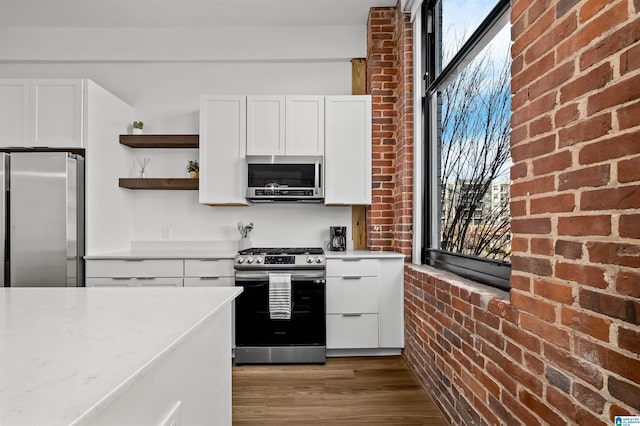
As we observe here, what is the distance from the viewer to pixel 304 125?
12.1ft

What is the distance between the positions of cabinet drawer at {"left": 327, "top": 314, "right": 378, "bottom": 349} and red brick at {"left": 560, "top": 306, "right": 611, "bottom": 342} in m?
2.30

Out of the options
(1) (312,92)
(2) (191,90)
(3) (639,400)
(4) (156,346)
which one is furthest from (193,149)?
(3) (639,400)

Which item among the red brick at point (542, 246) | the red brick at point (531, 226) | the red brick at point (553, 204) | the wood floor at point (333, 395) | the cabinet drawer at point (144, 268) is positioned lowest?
the wood floor at point (333, 395)

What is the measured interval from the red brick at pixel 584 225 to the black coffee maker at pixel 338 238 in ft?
8.84

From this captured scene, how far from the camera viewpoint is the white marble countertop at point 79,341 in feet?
2.06

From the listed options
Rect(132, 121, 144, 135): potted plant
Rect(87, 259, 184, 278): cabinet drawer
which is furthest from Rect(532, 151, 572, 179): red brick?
Rect(132, 121, 144, 135): potted plant

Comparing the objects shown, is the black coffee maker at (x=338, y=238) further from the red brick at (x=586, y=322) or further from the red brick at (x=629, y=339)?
the red brick at (x=629, y=339)

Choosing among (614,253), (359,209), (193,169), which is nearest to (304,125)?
(359,209)

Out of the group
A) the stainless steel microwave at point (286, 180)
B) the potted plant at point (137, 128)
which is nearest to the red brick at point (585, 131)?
the stainless steel microwave at point (286, 180)

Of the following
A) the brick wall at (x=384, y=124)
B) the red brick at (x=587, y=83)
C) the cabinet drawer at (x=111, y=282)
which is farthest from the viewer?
the brick wall at (x=384, y=124)

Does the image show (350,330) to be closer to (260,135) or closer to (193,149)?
(260,135)

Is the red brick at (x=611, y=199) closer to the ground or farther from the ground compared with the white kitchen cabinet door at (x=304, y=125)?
closer to the ground

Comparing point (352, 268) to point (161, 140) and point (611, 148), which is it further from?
point (611, 148)

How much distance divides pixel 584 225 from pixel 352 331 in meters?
2.52
